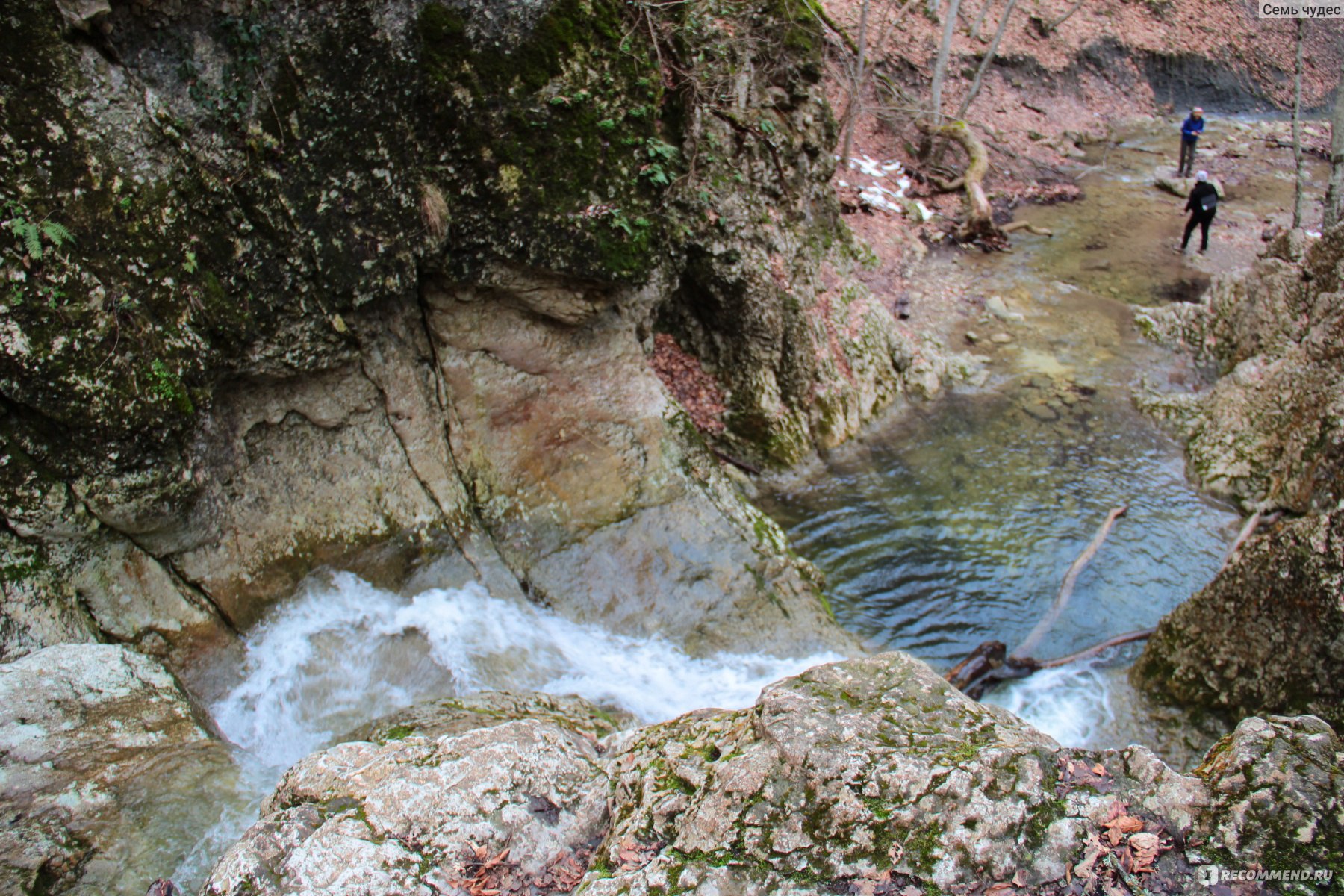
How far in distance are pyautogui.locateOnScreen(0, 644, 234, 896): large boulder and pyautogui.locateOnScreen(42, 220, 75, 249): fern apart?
246 centimetres

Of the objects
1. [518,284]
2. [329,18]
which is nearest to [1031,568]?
[518,284]

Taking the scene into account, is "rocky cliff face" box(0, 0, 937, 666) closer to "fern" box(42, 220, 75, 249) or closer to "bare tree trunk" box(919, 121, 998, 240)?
"fern" box(42, 220, 75, 249)

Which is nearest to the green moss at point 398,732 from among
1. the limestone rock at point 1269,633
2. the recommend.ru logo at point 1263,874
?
the recommend.ru logo at point 1263,874

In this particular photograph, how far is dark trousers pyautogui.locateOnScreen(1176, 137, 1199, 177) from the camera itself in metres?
20.1

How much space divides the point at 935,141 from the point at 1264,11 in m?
24.2

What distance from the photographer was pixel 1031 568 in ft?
26.9

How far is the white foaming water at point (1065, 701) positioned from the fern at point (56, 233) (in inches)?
288

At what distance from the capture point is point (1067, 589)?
791cm

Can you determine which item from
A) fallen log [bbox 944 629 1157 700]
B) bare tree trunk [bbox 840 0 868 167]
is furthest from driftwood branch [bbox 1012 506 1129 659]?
bare tree trunk [bbox 840 0 868 167]

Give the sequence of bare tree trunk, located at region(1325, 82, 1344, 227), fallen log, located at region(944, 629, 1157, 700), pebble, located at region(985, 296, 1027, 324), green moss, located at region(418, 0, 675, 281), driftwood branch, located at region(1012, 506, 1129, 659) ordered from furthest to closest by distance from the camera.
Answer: pebble, located at region(985, 296, 1027, 324) < bare tree trunk, located at region(1325, 82, 1344, 227) < driftwood branch, located at region(1012, 506, 1129, 659) < fallen log, located at region(944, 629, 1157, 700) < green moss, located at region(418, 0, 675, 281)

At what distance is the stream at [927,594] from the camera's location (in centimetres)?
554

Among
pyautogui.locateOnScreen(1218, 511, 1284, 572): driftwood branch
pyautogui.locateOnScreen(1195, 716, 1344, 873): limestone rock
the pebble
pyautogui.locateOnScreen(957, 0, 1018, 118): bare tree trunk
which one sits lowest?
pyautogui.locateOnScreen(1218, 511, 1284, 572): driftwood branch

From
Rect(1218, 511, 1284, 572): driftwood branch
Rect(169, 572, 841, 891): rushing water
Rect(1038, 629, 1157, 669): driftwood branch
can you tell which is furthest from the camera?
Rect(1218, 511, 1284, 572): driftwood branch

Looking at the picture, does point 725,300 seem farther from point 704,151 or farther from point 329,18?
point 329,18
